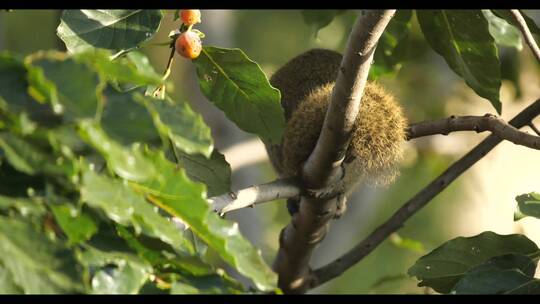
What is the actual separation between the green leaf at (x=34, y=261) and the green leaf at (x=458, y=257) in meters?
0.97

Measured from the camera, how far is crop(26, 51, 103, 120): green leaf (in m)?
1.23

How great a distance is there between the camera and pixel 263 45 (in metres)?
9.54

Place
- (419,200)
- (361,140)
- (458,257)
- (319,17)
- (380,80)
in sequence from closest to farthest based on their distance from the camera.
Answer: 1. (458,257)
2. (361,140)
3. (419,200)
4. (319,17)
5. (380,80)

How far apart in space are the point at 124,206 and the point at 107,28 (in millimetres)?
807

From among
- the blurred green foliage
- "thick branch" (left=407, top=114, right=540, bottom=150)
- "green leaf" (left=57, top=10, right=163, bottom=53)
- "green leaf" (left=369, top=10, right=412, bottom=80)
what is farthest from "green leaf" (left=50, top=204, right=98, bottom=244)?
the blurred green foliage

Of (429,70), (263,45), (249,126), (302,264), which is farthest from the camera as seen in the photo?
(263,45)

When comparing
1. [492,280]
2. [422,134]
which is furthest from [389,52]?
[492,280]

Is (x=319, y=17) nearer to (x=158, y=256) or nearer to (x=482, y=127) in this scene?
(x=482, y=127)

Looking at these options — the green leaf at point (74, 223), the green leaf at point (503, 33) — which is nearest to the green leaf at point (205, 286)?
the green leaf at point (74, 223)

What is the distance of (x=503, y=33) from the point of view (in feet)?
9.66

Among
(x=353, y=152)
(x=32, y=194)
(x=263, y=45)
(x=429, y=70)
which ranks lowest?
(x=263, y=45)

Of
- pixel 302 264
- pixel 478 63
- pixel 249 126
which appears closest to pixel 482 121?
pixel 478 63
